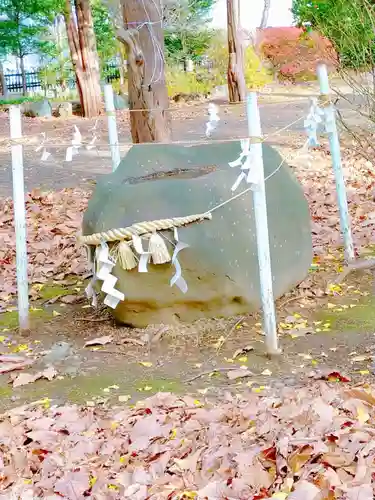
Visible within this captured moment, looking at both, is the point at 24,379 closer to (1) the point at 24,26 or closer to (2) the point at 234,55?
(2) the point at 234,55

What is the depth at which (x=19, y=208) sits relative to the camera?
15.7 feet

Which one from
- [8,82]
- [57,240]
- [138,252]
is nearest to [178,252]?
[138,252]

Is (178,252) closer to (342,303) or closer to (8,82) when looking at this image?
(342,303)

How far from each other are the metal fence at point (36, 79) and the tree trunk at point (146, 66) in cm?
2182

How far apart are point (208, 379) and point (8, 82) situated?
31.8 metres

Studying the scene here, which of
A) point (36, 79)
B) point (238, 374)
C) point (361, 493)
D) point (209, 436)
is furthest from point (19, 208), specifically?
point (36, 79)

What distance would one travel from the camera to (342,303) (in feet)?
16.6

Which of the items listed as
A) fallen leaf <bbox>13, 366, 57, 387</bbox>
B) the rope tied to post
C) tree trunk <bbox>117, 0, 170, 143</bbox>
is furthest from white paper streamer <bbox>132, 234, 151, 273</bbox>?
tree trunk <bbox>117, 0, 170, 143</bbox>

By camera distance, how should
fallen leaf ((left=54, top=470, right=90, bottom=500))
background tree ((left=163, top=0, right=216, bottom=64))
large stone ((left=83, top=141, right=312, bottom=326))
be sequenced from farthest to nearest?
1. background tree ((left=163, top=0, right=216, bottom=64))
2. large stone ((left=83, top=141, right=312, bottom=326))
3. fallen leaf ((left=54, top=470, right=90, bottom=500))

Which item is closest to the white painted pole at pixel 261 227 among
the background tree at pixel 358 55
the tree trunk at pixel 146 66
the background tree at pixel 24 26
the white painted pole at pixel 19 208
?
the white painted pole at pixel 19 208

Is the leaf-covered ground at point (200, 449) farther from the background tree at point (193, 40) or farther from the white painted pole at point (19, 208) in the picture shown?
the background tree at point (193, 40)

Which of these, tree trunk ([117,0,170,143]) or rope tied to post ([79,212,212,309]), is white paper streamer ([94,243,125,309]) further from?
tree trunk ([117,0,170,143])

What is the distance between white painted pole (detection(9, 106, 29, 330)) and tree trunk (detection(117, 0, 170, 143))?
2724mm

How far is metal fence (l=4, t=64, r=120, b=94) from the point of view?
29.7 meters
